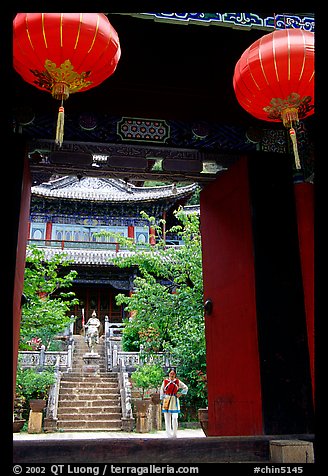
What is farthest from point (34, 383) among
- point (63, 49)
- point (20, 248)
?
point (63, 49)

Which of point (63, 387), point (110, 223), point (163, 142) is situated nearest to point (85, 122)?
point (163, 142)

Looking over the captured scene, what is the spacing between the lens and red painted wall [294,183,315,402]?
154 inches

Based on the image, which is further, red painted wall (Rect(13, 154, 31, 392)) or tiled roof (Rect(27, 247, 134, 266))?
tiled roof (Rect(27, 247, 134, 266))

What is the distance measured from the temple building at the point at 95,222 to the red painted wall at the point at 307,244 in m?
14.4

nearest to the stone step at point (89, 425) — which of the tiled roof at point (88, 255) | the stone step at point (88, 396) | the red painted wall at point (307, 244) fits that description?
the stone step at point (88, 396)

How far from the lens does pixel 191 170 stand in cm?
433

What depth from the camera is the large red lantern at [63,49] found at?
7.70 feet

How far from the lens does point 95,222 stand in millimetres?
19750

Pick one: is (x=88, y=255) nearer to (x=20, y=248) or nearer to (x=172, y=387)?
(x=172, y=387)

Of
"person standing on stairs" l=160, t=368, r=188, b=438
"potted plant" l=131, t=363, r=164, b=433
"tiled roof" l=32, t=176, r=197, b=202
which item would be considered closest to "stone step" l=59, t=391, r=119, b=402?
"potted plant" l=131, t=363, r=164, b=433

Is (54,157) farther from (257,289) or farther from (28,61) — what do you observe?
(257,289)

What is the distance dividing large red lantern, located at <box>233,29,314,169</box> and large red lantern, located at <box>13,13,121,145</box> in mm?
771

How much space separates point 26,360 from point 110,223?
864cm

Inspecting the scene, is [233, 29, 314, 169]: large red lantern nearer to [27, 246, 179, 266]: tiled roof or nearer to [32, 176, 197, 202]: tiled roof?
[27, 246, 179, 266]: tiled roof
